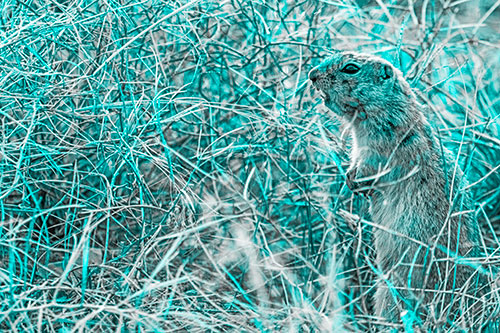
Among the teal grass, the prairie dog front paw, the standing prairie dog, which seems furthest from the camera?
the prairie dog front paw

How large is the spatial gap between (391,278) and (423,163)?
551 millimetres

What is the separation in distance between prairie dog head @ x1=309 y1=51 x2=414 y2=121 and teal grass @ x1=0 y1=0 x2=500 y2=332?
5.7 inches

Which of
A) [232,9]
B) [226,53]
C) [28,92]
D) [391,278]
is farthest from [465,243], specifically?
[28,92]

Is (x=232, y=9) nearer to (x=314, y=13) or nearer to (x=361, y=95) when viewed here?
(x=314, y=13)

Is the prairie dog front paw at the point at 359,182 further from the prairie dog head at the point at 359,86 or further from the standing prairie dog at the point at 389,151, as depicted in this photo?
the prairie dog head at the point at 359,86

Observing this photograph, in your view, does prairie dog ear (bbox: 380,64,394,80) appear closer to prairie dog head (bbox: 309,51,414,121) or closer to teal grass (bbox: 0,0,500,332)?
prairie dog head (bbox: 309,51,414,121)

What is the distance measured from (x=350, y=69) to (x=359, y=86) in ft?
0.29

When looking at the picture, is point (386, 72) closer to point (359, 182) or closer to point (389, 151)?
point (389, 151)

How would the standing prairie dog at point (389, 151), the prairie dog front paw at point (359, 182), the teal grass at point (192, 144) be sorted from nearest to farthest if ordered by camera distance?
the teal grass at point (192, 144), the standing prairie dog at point (389, 151), the prairie dog front paw at point (359, 182)

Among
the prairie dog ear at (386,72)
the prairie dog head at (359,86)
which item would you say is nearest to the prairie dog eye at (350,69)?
the prairie dog head at (359,86)

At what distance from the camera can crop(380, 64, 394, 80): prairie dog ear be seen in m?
2.96

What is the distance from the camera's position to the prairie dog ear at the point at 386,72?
116 inches

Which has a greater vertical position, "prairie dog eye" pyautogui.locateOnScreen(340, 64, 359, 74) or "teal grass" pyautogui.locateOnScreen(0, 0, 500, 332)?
"prairie dog eye" pyautogui.locateOnScreen(340, 64, 359, 74)

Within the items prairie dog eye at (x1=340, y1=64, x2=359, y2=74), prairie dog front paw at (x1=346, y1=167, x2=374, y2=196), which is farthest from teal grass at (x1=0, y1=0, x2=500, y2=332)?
prairie dog eye at (x1=340, y1=64, x2=359, y2=74)
